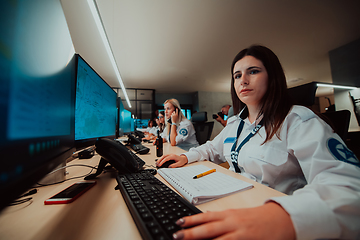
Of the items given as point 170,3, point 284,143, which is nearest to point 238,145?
point 284,143

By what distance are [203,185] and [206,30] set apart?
341 cm

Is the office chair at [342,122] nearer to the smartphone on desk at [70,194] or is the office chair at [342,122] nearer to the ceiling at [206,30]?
the smartphone on desk at [70,194]

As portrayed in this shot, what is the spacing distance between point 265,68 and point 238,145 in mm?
510

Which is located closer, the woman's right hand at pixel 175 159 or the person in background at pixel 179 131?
the woman's right hand at pixel 175 159

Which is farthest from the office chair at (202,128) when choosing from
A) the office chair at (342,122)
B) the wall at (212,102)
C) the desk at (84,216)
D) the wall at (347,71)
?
the wall at (212,102)

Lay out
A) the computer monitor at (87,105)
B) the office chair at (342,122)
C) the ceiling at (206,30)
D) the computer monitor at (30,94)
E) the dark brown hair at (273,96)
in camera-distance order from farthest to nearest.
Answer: the ceiling at (206,30)
the office chair at (342,122)
the dark brown hair at (273,96)
the computer monitor at (87,105)
the computer monitor at (30,94)

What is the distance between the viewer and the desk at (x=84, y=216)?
305 mm

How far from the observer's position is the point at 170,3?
2303 millimetres

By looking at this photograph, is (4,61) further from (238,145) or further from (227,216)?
(238,145)

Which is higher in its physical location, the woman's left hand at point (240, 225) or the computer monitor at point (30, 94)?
the computer monitor at point (30, 94)

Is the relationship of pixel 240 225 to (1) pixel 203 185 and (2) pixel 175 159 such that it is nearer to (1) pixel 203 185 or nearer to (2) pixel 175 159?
(1) pixel 203 185

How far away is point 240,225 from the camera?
26 cm

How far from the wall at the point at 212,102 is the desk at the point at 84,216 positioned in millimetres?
7520

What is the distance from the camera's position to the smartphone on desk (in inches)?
17.3
